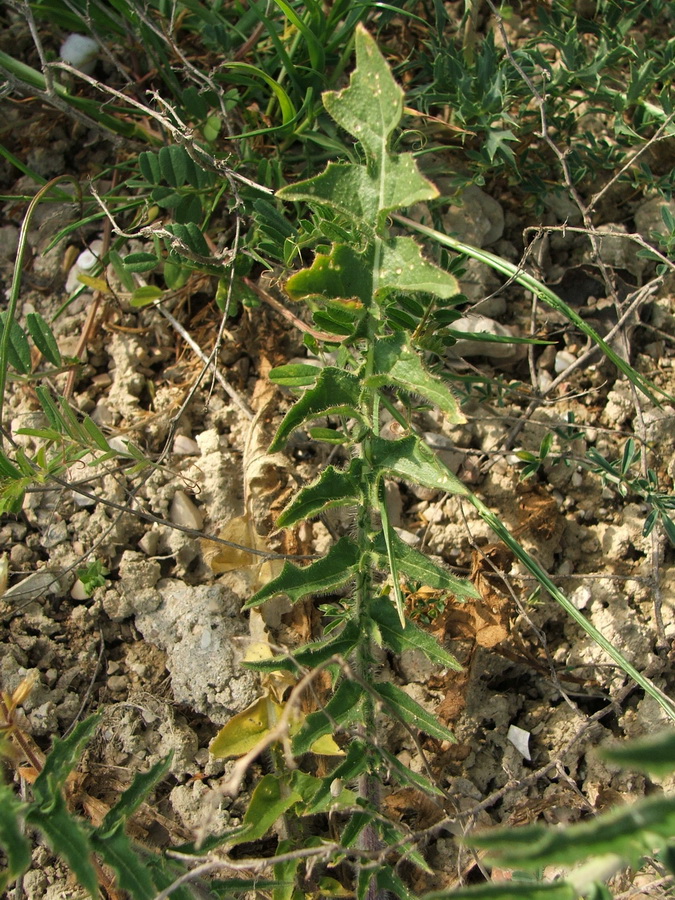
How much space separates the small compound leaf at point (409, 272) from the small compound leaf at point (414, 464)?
1.05 ft

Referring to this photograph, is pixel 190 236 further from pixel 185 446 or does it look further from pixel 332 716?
pixel 332 716

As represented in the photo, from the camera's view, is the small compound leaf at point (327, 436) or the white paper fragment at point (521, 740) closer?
the small compound leaf at point (327, 436)

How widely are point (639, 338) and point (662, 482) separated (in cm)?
52

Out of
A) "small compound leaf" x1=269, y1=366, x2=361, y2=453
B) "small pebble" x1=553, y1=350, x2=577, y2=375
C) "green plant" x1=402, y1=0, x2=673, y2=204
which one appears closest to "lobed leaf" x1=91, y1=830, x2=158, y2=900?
"small compound leaf" x1=269, y1=366, x2=361, y2=453

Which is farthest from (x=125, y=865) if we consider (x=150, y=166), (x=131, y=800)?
(x=150, y=166)

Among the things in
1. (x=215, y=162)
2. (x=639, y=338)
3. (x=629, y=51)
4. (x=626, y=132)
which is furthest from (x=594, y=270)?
(x=215, y=162)

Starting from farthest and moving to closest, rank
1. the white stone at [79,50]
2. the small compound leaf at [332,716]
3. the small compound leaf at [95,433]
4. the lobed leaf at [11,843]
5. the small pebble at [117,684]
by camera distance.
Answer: the white stone at [79,50] → the small pebble at [117,684] → the small compound leaf at [95,433] → the small compound leaf at [332,716] → the lobed leaf at [11,843]

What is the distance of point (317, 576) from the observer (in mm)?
1753

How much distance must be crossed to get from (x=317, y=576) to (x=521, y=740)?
2.57 ft

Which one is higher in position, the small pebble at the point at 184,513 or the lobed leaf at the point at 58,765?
the lobed leaf at the point at 58,765

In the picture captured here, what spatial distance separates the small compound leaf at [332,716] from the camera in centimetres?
166

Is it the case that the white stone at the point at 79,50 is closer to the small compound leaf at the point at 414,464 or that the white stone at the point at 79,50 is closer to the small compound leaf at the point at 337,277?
the small compound leaf at the point at 337,277

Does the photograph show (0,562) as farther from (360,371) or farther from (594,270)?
(594,270)

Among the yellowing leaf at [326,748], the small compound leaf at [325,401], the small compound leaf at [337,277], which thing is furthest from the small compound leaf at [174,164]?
the yellowing leaf at [326,748]
